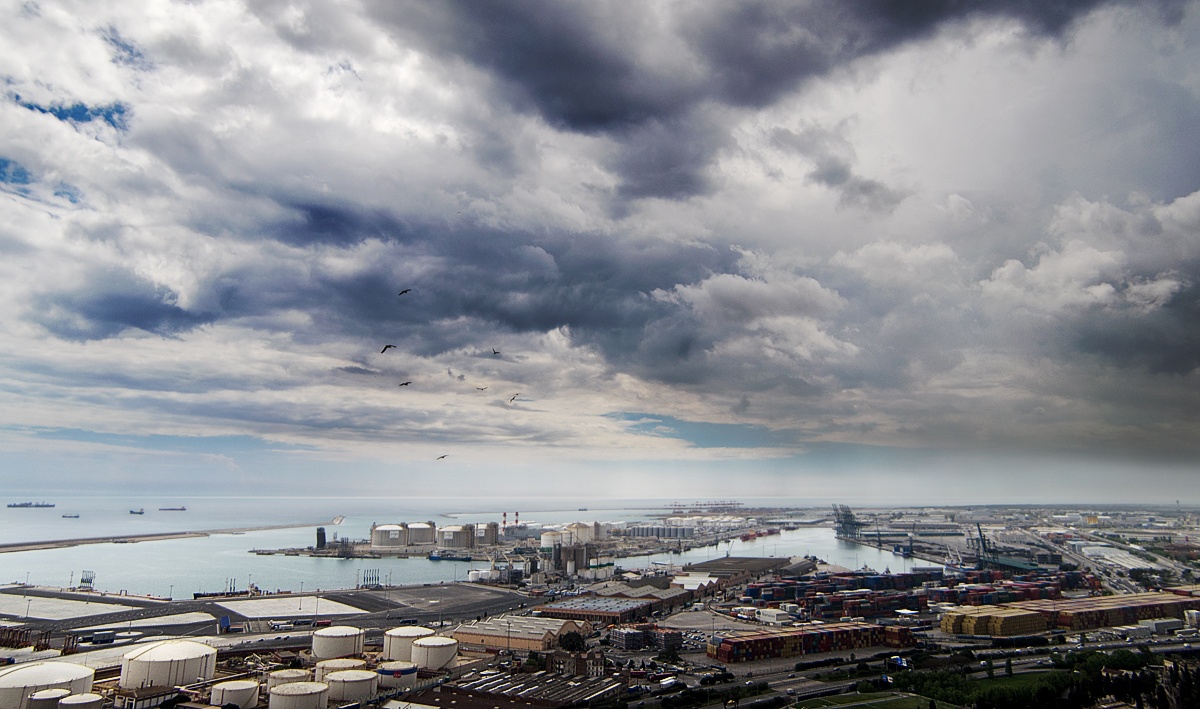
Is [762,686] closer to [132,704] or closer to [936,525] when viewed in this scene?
[132,704]

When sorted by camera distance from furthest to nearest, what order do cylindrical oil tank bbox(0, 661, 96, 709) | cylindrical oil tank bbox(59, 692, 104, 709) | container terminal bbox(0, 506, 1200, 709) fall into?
container terminal bbox(0, 506, 1200, 709) < cylindrical oil tank bbox(0, 661, 96, 709) < cylindrical oil tank bbox(59, 692, 104, 709)

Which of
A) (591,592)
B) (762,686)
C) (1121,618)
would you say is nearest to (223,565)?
(591,592)

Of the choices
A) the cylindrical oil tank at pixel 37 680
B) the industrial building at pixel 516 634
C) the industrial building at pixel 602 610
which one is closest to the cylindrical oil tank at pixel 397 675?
the industrial building at pixel 516 634

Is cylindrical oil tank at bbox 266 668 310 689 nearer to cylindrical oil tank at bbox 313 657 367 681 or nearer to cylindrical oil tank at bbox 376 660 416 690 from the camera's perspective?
cylindrical oil tank at bbox 313 657 367 681

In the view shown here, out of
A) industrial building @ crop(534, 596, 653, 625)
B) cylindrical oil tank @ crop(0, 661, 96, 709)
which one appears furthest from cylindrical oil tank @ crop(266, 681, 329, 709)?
industrial building @ crop(534, 596, 653, 625)

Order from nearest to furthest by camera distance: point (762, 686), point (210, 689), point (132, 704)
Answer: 1. point (132, 704)
2. point (210, 689)
3. point (762, 686)
